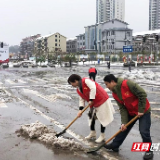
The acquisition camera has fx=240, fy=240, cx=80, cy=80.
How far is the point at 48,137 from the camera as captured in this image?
17.2 feet

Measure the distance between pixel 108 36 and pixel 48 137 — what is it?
79461mm

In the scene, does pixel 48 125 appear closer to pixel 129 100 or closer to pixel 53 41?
pixel 129 100

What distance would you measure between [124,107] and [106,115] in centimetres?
62

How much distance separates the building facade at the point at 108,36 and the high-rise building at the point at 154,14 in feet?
191

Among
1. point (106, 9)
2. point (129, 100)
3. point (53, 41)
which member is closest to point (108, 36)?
point (53, 41)

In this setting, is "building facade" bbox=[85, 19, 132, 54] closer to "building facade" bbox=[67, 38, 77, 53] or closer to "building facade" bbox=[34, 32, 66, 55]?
"building facade" bbox=[67, 38, 77, 53]

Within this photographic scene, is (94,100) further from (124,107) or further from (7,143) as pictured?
(7,143)

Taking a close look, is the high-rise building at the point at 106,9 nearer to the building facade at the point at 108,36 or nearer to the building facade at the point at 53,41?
the building facade at the point at 53,41

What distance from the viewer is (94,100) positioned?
15.9 ft

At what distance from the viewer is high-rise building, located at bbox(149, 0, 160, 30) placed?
135125mm

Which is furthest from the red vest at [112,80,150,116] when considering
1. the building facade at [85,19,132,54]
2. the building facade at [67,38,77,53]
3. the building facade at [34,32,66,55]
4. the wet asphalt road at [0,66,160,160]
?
the building facade at [67,38,77,53]

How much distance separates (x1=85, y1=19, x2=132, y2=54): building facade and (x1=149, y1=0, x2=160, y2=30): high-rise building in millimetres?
58282

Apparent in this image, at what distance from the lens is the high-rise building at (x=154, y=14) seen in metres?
135

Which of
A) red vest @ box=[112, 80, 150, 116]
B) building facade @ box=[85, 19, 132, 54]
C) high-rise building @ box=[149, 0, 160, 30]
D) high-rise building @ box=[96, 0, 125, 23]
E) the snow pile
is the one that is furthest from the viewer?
high-rise building @ box=[96, 0, 125, 23]
